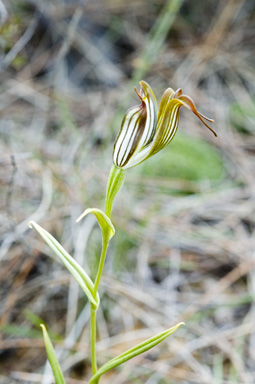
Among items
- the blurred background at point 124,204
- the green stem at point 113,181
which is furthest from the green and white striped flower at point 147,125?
the blurred background at point 124,204

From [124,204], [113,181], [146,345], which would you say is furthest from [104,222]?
[124,204]

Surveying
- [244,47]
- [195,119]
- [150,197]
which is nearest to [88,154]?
[150,197]

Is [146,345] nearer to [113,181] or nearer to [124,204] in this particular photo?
[113,181]

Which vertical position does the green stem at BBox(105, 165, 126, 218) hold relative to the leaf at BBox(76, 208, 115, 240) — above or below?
above

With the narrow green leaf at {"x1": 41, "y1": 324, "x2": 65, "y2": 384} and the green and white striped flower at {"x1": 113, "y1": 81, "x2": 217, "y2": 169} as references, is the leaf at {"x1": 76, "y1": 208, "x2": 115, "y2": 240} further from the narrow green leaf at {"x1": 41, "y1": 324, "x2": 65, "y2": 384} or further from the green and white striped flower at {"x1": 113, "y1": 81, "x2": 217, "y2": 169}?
the narrow green leaf at {"x1": 41, "y1": 324, "x2": 65, "y2": 384}

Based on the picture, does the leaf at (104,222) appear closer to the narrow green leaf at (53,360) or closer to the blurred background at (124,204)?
the narrow green leaf at (53,360)

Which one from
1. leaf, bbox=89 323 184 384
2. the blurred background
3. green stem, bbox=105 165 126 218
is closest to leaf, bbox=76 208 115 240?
green stem, bbox=105 165 126 218
